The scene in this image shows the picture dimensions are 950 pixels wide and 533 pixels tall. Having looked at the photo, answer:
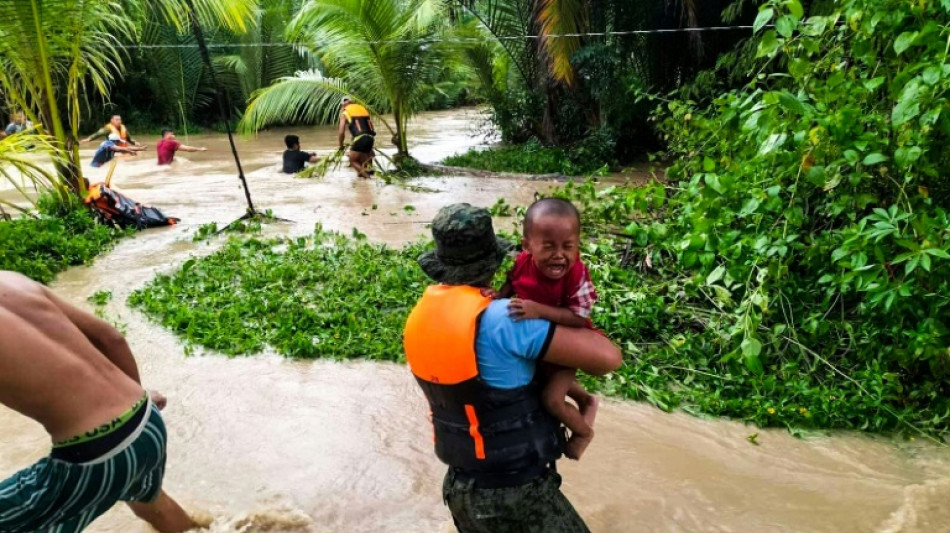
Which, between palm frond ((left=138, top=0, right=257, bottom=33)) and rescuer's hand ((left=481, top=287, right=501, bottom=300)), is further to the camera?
palm frond ((left=138, top=0, right=257, bottom=33))

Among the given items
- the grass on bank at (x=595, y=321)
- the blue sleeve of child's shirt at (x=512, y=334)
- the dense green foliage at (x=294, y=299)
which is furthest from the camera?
the dense green foliage at (x=294, y=299)

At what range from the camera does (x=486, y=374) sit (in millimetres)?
1870

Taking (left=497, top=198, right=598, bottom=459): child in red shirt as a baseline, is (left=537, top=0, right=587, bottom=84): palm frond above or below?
above

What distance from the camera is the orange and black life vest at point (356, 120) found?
37.6 ft

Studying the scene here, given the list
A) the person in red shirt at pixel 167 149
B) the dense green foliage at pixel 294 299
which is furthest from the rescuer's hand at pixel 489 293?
the person in red shirt at pixel 167 149

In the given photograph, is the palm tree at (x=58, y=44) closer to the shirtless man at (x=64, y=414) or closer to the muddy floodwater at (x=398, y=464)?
the muddy floodwater at (x=398, y=464)

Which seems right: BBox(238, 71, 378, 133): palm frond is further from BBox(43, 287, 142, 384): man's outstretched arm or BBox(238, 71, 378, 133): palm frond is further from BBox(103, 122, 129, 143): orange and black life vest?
BBox(43, 287, 142, 384): man's outstretched arm

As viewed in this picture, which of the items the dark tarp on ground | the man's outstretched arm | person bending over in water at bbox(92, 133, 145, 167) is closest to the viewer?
the man's outstretched arm

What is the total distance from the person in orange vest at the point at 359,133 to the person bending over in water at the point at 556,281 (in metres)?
9.66

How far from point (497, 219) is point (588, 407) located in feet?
20.7

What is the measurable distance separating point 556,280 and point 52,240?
675 cm

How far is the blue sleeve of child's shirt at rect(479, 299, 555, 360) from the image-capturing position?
1840 millimetres

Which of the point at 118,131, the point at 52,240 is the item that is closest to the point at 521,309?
the point at 52,240

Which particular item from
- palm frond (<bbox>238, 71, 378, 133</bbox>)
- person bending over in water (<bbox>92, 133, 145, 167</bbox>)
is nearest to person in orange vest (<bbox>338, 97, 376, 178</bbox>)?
palm frond (<bbox>238, 71, 378, 133</bbox>)
